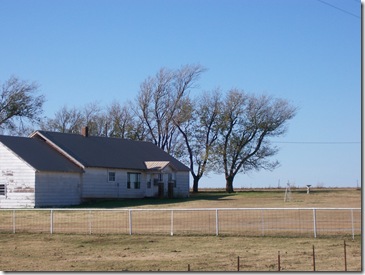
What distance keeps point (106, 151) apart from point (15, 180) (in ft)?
37.7

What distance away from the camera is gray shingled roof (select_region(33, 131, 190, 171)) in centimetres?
5331

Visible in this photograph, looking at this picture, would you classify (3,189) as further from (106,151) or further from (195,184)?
(195,184)

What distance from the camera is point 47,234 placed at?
2752 centimetres

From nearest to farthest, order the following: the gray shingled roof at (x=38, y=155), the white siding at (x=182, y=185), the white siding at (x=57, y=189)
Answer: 1. the white siding at (x=57, y=189)
2. the gray shingled roof at (x=38, y=155)
3. the white siding at (x=182, y=185)

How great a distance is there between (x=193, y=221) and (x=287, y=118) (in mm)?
43969

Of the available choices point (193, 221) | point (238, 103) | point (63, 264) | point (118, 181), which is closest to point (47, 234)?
point (193, 221)

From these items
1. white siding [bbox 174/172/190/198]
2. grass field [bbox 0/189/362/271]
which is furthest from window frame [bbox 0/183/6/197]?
grass field [bbox 0/189/362/271]

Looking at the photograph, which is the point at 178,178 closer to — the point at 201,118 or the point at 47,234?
the point at 201,118

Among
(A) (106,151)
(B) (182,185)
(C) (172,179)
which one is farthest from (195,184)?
(A) (106,151)

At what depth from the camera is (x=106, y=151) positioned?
5734 cm

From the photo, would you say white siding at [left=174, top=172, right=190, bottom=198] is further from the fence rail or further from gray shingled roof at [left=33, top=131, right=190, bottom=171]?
the fence rail

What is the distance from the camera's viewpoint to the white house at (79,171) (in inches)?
1853

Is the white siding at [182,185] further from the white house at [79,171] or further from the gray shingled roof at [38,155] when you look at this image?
the gray shingled roof at [38,155]

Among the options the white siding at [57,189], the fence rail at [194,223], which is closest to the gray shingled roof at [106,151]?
the white siding at [57,189]
